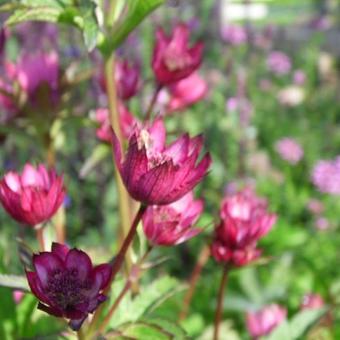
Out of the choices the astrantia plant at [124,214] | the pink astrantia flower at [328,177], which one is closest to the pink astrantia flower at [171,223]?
the astrantia plant at [124,214]

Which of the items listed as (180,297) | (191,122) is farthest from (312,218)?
(180,297)

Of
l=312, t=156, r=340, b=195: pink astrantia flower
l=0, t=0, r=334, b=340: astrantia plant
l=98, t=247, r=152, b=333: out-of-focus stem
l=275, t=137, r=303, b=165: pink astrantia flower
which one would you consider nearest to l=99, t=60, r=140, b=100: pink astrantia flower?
l=0, t=0, r=334, b=340: astrantia plant

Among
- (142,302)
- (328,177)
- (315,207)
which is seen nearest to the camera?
(142,302)

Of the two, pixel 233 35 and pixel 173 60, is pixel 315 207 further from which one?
pixel 173 60

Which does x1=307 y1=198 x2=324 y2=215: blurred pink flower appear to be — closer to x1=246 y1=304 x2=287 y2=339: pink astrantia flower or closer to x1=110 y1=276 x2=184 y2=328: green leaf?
x1=246 y1=304 x2=287 y2=339: pink astrantia flower

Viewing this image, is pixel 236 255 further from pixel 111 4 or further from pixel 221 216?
pixel 111 4

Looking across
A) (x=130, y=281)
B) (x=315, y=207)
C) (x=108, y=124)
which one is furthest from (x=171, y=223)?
(x=315, y=207)

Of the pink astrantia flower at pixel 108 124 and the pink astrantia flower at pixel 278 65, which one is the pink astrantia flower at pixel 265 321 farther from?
the pink astrantia flower at pixel 278 65
